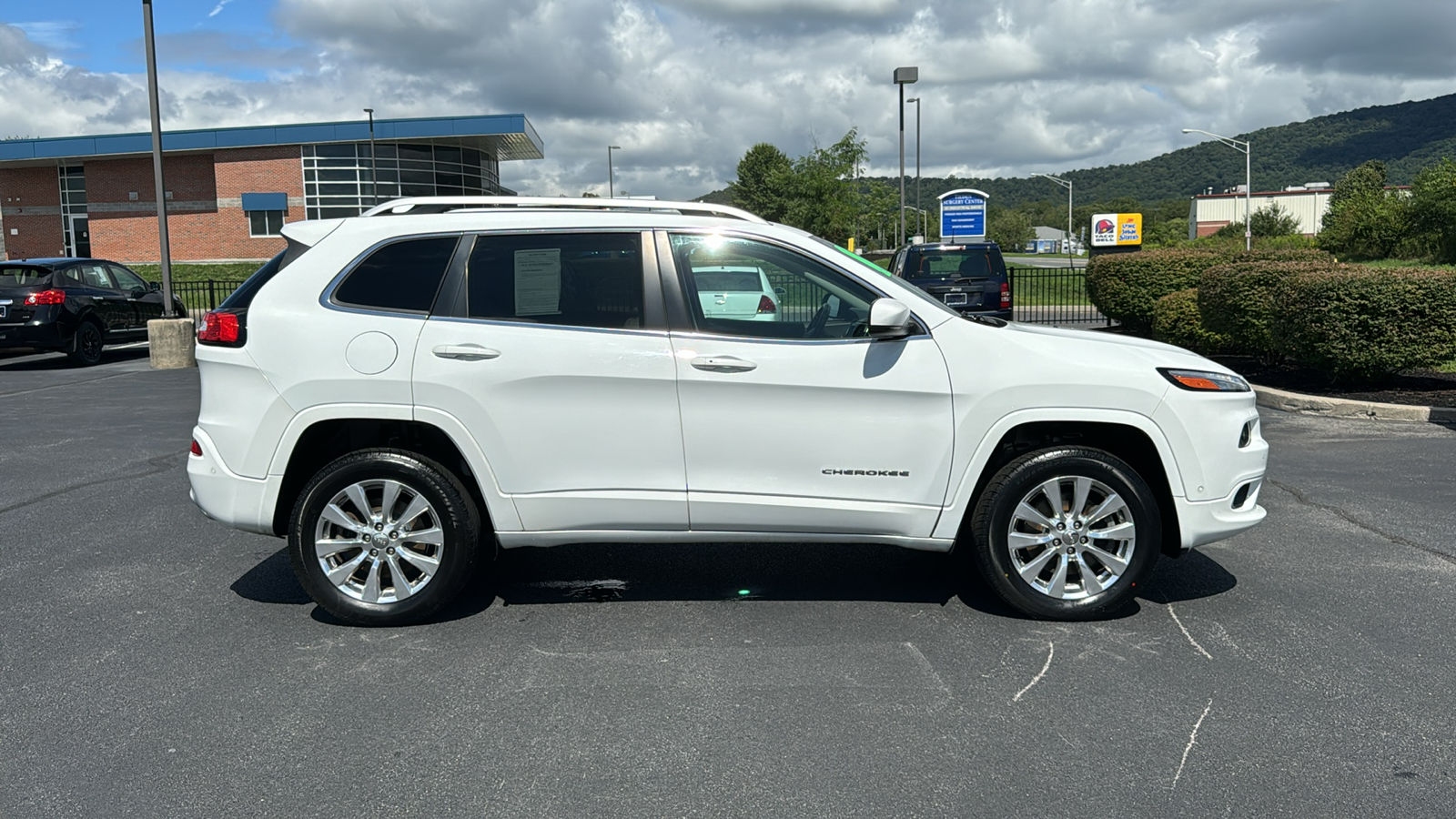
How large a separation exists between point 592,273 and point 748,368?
82 cm

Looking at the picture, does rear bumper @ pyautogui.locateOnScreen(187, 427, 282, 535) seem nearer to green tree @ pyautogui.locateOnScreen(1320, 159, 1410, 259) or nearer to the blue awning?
the blue awning

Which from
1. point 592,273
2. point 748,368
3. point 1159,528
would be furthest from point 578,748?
point 1159,528

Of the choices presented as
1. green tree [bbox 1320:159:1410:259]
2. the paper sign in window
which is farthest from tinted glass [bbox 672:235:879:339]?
green tree [bbox 1320:159:1410:259]

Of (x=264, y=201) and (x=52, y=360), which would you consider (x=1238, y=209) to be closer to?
(x=264, y=201)

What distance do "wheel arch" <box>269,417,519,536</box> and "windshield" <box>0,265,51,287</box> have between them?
1422 centimetres

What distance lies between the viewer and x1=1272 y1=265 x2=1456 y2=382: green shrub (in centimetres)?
1041

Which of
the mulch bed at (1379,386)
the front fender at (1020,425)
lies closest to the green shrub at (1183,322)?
the mulch bed at (1379,386)

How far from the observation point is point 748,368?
4680 mm

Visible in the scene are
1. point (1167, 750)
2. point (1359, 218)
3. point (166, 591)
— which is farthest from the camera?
point (1359, 218)

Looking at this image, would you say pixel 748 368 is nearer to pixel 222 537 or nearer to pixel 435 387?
pixel 435 387

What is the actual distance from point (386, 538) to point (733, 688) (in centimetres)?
170

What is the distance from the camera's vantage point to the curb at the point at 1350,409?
10.1m

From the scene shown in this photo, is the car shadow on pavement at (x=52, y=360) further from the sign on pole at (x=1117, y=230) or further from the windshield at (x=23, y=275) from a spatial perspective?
the sign on pole at (x=1117, y=230)

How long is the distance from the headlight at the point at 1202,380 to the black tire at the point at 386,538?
3.08 meters
